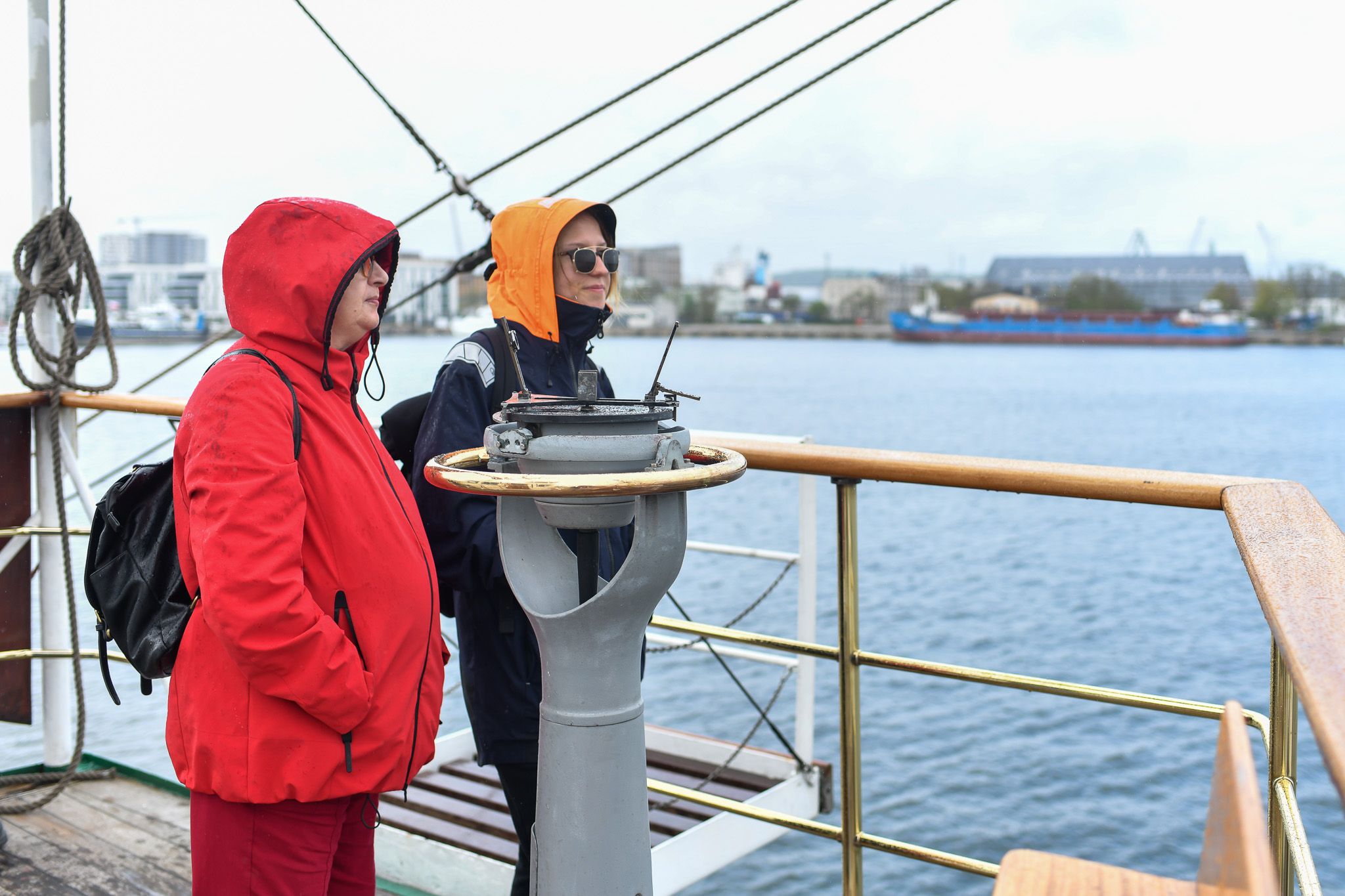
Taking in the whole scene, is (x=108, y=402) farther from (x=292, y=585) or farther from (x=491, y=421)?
(x=292, y=585)

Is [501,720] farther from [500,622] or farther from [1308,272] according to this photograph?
[1308,272]

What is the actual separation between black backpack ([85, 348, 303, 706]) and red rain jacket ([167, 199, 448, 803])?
0.16 feet

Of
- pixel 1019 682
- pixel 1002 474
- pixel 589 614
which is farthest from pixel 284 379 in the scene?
pixel 1019 682

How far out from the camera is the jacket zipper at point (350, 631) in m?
1.45

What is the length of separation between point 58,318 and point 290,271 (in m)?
2.06

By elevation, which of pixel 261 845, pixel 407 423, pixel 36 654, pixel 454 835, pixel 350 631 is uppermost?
pixel 407 423

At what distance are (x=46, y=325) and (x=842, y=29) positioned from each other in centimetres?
236

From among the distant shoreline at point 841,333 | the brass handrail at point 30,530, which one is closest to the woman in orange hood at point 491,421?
the brass handrail at point 30,530

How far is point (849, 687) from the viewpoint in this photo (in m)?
2.02

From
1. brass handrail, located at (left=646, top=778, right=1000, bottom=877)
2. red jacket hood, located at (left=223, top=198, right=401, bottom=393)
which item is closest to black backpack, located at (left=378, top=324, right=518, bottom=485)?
red jacket hood, located at (left=223, top=198, right=401, bottom=393)

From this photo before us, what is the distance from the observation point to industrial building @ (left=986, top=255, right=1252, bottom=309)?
85.8m

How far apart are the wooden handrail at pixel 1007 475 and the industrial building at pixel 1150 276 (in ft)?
292

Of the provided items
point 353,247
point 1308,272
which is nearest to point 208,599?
point 353,247

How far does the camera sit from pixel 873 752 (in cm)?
966
